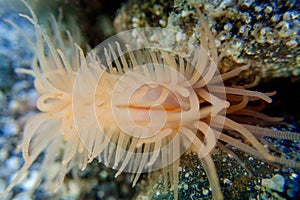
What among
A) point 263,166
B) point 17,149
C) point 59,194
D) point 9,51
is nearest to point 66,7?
point 9,51

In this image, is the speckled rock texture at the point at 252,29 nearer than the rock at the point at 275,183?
No

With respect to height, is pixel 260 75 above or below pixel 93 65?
below

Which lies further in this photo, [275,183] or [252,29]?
[252,29]

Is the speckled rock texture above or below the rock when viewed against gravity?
above

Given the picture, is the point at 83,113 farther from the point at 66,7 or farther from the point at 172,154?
the point at 66,7

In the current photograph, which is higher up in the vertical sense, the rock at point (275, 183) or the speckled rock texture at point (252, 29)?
the speckled rock texture at point (252, 29)

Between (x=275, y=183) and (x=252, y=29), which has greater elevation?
(x=252, y=29)

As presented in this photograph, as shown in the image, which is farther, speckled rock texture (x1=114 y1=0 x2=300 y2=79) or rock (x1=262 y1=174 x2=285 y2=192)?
speckled rock texture (x1=114 y1=0 x2=300 y2=79)

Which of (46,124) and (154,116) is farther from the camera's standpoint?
(46,124)
